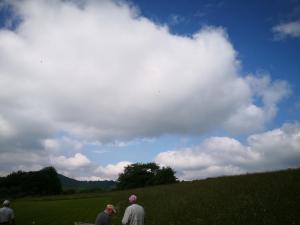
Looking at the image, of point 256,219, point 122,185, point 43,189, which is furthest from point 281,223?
point 43,189

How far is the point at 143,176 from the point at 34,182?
167 feet

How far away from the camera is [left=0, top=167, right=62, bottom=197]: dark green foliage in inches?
5709

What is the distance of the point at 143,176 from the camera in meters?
130

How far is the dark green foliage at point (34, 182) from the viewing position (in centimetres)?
14500

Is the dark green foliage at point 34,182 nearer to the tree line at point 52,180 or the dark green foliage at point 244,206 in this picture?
the tree line at point 52,180

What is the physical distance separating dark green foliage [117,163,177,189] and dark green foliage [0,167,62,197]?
35.4 m

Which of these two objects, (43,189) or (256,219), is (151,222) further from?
(43,189)

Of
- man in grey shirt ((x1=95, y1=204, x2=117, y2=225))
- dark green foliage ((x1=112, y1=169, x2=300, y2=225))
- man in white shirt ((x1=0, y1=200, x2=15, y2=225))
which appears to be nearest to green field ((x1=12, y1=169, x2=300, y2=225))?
dark green foliage ((x1=112, y1=169, x2=300, y2=225))

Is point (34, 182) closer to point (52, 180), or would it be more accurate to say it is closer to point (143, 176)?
point (52, 180)

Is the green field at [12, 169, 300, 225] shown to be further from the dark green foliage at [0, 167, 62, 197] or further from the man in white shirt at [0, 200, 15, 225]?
the dark green foliage at [0, 167, 62, 197]

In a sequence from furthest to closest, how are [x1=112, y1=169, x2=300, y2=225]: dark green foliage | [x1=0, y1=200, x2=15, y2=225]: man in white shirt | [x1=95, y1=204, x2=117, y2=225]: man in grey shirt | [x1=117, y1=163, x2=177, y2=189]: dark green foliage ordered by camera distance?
[x1=117, y1=163, x2=177, y2=189]: dark green foliage, [x1=112, y1=169, x2=300, y2=225]: dark green foliage, [x1=0, y1=200, x2=15, y2=225]: man in white shirt, [x1=95, y1=204, x2=117, y2=225]: man in grey shirt

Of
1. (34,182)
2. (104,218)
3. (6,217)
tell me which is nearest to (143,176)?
(34,182)

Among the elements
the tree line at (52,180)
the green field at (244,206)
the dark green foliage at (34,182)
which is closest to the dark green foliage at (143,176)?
the tree line at (52,180)

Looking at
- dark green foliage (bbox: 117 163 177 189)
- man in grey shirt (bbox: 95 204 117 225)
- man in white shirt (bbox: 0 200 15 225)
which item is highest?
dark green foliage (bbox: 117 163 177 189)
